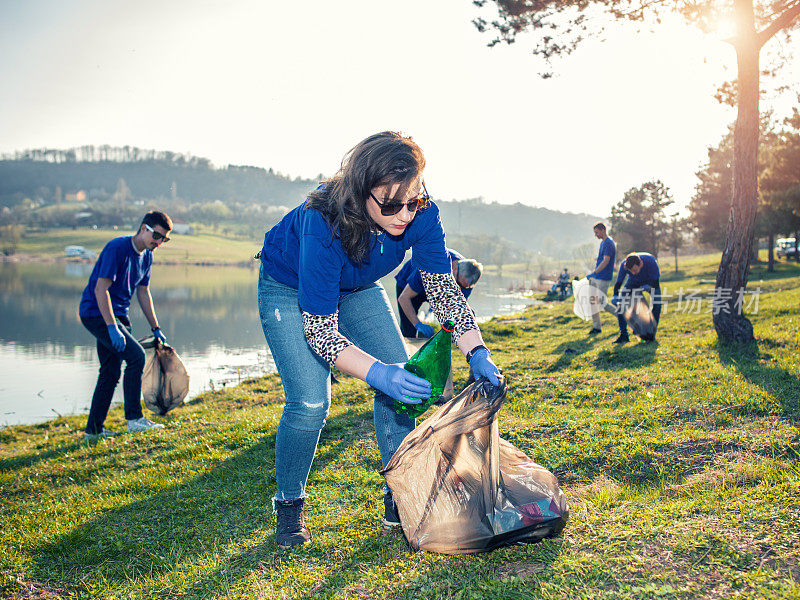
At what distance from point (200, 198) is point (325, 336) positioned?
6403 inches

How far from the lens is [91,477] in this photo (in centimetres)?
433

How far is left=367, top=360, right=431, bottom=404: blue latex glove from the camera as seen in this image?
6.93 feet

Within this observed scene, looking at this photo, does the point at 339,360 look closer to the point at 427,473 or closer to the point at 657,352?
the point at 427,473

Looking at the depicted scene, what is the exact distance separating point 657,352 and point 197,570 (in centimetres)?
655

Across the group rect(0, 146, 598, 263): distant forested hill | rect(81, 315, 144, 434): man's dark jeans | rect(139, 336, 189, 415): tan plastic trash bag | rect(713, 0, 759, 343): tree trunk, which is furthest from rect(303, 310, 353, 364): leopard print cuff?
rect(0, 146, 598, 263): distant forested hill

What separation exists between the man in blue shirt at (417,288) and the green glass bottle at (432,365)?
10.7 ft

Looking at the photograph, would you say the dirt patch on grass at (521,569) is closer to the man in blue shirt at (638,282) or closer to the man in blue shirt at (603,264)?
the man in blue shirt at (638,282)

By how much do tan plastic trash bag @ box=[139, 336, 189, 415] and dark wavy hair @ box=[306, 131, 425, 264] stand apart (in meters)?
4.55

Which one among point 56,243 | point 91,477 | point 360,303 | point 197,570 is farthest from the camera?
point 56,243

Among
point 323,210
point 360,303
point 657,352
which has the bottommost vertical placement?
point 657,352

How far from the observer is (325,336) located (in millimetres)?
2271

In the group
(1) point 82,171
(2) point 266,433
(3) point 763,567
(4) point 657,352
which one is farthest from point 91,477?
(1) point 82,171

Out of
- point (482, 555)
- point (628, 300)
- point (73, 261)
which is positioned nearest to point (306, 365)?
point (482, 555)

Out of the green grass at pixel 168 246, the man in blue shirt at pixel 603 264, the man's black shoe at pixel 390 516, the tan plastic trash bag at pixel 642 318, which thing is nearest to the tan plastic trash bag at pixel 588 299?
the man in blue shirt at pixel 603 264
